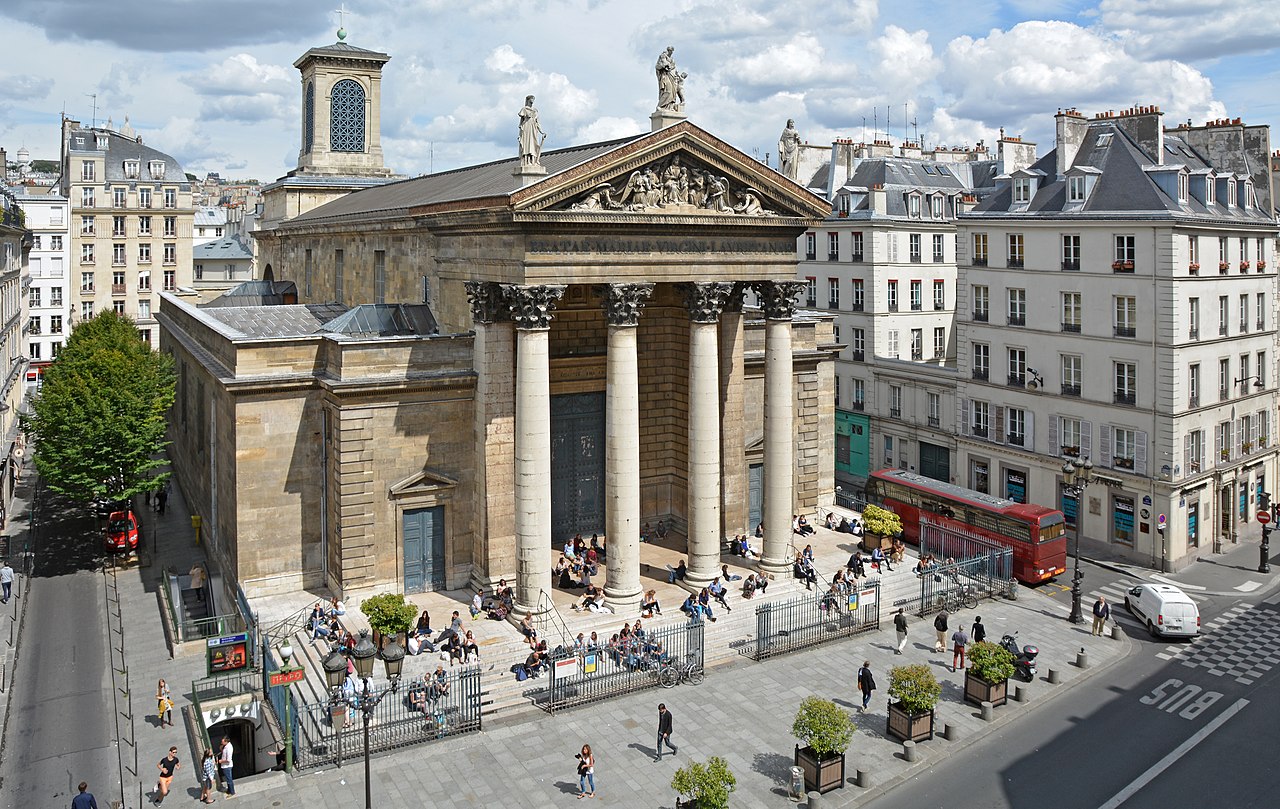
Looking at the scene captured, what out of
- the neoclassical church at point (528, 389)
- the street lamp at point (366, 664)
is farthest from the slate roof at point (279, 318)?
the street lamp at point (366, 664)

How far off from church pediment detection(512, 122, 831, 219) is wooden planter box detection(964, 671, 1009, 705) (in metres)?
17.0

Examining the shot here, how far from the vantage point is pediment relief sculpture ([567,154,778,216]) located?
33844 mm

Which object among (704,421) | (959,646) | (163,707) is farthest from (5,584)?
(959,646)

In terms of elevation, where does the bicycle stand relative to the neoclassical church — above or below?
below

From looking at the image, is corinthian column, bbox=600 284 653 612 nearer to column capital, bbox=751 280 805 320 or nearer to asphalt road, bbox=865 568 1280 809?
column capital, bbox=751 280 805 320

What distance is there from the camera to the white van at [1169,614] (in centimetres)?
3688

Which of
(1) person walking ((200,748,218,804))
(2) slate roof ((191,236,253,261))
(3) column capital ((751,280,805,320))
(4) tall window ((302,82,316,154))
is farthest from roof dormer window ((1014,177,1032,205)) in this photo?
(2) slate roof ((191,236,253,261))

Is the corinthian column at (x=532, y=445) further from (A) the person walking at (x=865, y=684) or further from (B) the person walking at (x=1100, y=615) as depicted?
(B) the person walking at (x=1100, y=615)

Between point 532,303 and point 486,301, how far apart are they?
10.5 ft

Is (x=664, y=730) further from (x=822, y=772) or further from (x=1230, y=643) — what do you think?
(x=1230, y=643)

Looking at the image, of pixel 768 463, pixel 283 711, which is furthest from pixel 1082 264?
pixel 283 711

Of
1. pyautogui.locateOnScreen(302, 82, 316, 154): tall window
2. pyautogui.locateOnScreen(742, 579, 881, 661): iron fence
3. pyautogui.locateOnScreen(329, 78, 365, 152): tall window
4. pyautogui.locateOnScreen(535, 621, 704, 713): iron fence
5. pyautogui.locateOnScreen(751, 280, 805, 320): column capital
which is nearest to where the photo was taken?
pyautogui.locateOnScreen(535, 621, 704, 713): iron fence

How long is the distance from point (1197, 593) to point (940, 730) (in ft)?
62.6

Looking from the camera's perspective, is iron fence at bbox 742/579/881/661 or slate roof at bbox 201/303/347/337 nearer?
iron fence at bbox 742/579/881/661
